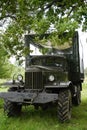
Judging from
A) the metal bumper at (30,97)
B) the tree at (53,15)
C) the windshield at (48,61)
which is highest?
the tree at (53,15)

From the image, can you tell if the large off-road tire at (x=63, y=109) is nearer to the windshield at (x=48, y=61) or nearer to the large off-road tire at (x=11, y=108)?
the large off-road tire at (x=11, y=108)

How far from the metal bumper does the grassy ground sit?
2.04 feet

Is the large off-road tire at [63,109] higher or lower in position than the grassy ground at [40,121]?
higher

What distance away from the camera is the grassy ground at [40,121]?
332 inches

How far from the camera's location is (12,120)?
9578 millimetres

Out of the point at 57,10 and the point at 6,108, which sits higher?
the point at 57,10

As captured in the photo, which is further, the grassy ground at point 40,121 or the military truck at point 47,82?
the military truck at point 47,82

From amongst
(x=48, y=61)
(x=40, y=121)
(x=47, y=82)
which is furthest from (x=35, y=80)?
(x=48, y=61)

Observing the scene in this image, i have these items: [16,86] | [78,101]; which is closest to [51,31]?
[16,86]

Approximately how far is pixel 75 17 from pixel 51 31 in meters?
1.53

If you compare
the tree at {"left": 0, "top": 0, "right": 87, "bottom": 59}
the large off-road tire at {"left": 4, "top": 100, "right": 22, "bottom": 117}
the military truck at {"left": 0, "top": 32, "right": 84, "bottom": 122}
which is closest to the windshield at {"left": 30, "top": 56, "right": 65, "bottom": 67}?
the military truck at {"left": 0, "top": 32, "right": 84, "bottom": 122}

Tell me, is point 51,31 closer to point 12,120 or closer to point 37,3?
point 37,3

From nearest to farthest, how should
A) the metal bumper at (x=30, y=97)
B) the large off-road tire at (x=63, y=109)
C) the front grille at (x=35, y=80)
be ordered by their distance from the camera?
the metal bumper at (x=30, y=97) → the large off-road tire at (x=63, y=109) → the front grille at (x=35, y=80)

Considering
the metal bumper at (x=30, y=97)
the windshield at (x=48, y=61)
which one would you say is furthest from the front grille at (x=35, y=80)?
the windshield at (x=48, y=61)
